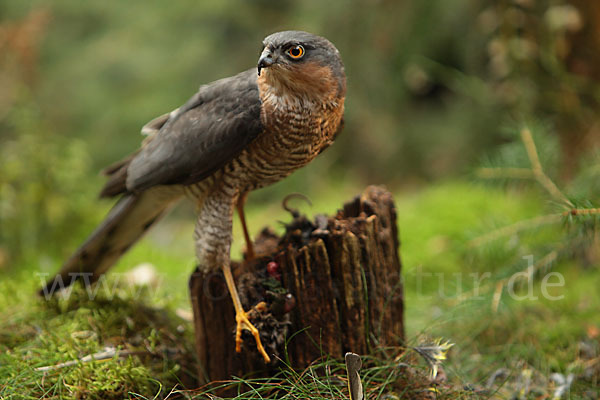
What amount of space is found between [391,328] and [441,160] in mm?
4464

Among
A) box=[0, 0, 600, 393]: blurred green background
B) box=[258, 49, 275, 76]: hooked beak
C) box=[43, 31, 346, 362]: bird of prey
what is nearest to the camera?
box=[258, 49, 275, 76]: hooked beak

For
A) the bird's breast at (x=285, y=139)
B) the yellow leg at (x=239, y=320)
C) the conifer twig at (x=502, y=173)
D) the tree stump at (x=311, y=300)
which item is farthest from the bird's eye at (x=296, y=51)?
the conifer twig at (x=502, y=173)

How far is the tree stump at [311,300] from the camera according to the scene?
7.47 ft

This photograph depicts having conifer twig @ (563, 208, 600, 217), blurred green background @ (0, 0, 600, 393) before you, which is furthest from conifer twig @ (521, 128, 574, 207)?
conifer twig @ (563, 208, 600, 217)

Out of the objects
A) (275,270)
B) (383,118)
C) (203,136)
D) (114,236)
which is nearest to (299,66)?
(203,136)

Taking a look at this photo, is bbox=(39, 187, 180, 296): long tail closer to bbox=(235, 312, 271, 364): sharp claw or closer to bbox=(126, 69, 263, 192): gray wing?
bbox=(126, 69, 263, 192): gray wing

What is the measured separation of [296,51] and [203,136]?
0.56m

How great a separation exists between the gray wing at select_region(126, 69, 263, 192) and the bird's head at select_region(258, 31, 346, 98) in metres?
0.13

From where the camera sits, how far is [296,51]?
6.78ft

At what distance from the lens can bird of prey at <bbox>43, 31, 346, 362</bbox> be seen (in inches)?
84.7

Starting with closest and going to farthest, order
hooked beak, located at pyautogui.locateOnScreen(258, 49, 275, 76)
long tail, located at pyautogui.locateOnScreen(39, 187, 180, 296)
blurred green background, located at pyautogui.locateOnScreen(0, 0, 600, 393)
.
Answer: hooked beak, located at pyautogui.locateOnScreen(258, 49, 275, 76), long tail, located at pyautogui.locateOnScreen(39, 187, 180, 296), blurred green background, located at pyautogui.locateOnScreen(0, 0, 600, 393)

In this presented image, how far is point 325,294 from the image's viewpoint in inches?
89.7

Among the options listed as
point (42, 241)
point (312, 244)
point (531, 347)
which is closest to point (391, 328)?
point (312, 244)

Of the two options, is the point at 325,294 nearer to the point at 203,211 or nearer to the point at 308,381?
the point at 308,381
